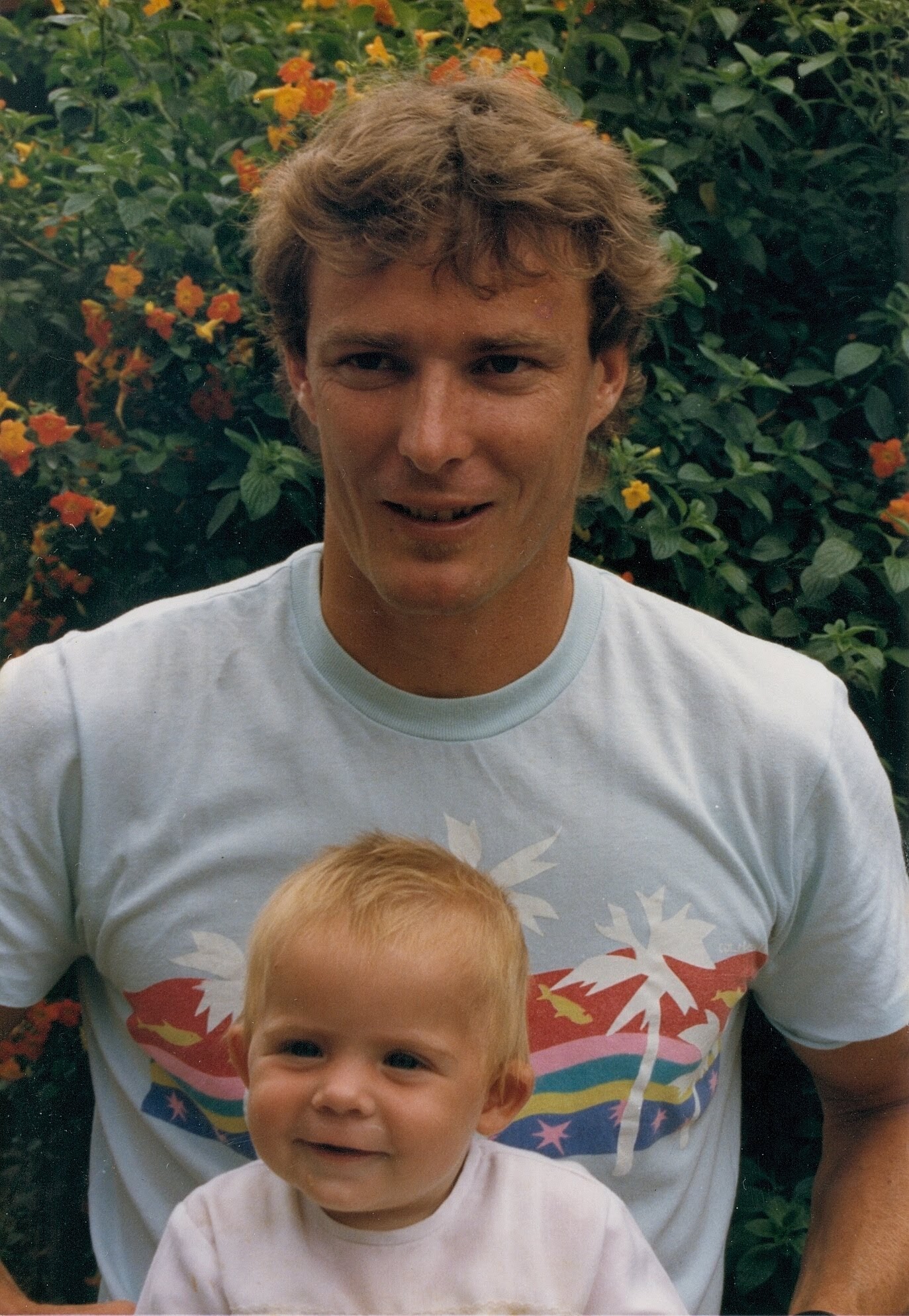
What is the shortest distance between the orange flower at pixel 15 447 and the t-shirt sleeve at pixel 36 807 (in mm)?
253

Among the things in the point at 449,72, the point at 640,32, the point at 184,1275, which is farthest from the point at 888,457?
the point at 184,1275

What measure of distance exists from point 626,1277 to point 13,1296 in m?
0.72

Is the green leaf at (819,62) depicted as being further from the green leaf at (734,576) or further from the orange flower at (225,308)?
the orange flower at (225,308)

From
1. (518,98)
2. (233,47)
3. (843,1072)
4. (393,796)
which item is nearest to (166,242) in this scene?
(233,47)

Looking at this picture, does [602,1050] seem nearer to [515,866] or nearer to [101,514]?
[515,866]

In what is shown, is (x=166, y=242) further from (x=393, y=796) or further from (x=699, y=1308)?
(x=699, y=1308)

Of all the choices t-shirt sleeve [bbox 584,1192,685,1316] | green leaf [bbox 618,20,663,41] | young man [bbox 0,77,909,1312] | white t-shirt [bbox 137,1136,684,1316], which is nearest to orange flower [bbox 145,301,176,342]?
young man [bbox 0,77,909,1312]

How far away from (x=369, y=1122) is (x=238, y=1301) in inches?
9.3

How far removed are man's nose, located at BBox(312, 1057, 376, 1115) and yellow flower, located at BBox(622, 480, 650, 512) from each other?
2.66 ft

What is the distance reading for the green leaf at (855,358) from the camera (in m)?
1.85

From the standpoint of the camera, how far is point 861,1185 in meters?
1.88

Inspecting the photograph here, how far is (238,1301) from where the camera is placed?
1464 mm

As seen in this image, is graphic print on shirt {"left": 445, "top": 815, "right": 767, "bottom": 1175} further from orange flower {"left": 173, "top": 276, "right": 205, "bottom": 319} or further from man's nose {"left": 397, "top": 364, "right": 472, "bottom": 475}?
orange flower {"left": 173, "top": 276, "right": 205, "bottom": 319}

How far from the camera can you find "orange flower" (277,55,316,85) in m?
1.83
